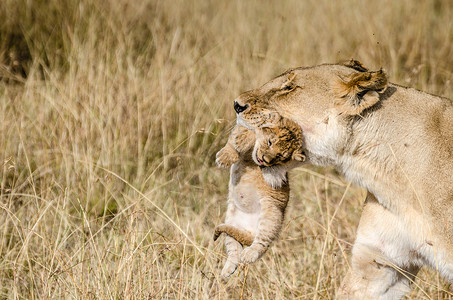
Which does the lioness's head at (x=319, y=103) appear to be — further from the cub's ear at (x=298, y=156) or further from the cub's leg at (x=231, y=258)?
the cub's leg at (x=231, y=258)

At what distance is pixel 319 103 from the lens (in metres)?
3.28

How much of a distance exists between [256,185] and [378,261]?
2.26 feet

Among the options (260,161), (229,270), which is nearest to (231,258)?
(229,270)

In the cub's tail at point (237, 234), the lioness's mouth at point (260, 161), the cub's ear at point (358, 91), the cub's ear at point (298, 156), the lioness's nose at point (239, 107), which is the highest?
the cub's ear at point (358, 91)

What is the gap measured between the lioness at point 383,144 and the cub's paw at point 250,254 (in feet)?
1.62

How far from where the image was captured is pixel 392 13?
24.3 ft

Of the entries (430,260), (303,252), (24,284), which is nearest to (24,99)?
(24,284)

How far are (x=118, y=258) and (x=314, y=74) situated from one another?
1345 millimetres

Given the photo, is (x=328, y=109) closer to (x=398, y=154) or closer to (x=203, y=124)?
(x=398, y=154)

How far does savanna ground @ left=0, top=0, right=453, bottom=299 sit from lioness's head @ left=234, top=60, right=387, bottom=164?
56cm

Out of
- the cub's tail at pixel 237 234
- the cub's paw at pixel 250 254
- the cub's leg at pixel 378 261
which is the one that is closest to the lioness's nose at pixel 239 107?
the cub's tail at pixel 237 234

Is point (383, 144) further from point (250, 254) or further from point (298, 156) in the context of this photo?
point (250, 254)

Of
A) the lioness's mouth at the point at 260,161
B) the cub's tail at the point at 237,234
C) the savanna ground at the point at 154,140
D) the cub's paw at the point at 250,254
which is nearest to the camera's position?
the cub's paw at the point at 250,254

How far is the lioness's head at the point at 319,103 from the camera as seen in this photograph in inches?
126
